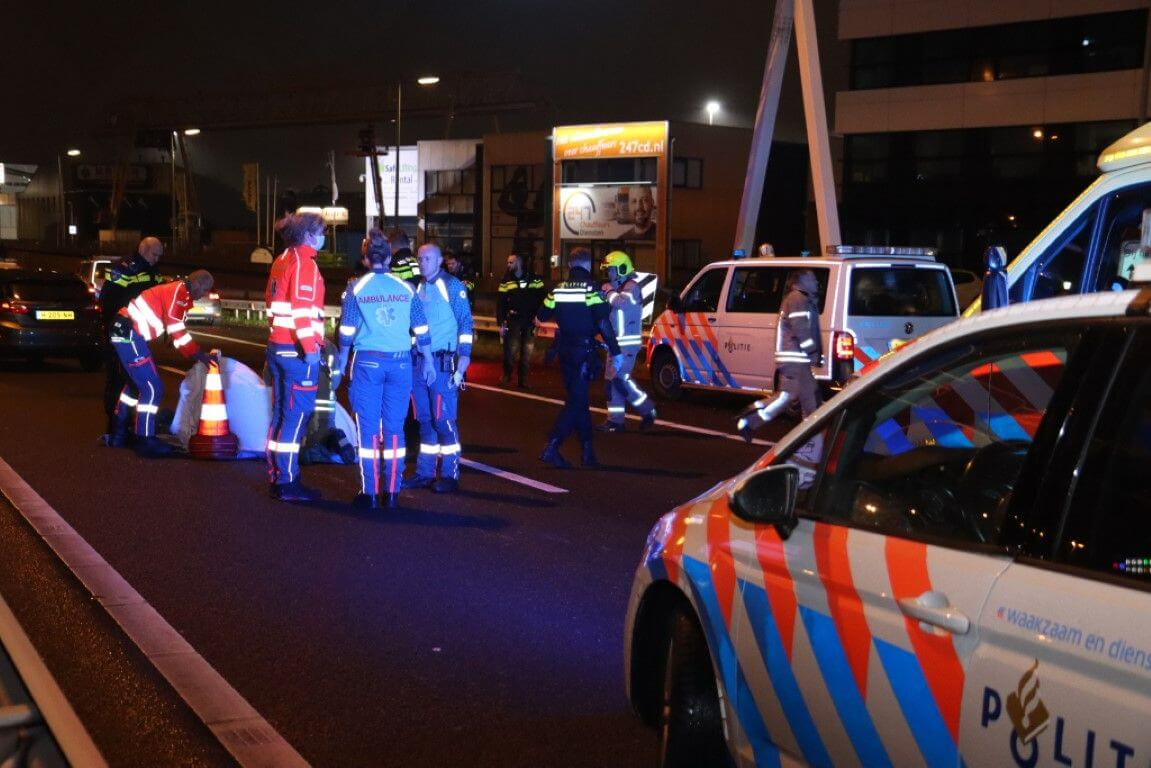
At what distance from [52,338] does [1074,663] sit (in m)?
19.1

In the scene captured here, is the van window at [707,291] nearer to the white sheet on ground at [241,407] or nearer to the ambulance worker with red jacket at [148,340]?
the white sheet on ground at [241,407]

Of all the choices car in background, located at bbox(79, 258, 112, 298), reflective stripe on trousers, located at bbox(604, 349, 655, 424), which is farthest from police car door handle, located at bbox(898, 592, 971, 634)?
car in background, located at bbox(79, 258, 112, 298)

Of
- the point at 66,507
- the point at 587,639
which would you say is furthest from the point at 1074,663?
the point at 66,507

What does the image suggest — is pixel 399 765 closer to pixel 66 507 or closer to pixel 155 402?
pixel 66 507

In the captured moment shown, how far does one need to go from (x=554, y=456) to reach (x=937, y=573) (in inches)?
329

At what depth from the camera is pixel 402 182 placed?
74000 millimetres

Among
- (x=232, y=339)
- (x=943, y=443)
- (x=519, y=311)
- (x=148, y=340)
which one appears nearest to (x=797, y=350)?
(x=148, y=340)

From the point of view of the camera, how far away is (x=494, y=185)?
6366 cm

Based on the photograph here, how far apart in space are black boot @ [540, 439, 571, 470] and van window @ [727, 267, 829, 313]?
14.3 feet

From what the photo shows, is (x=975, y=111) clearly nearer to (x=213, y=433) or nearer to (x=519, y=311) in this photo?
(x=519, y=311)

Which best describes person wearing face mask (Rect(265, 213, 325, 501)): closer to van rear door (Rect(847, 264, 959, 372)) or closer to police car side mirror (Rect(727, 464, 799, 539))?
police car side mirror (Rect(727, 464, 799, 539))

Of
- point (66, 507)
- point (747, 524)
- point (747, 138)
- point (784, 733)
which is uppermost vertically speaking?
point (747, 138)

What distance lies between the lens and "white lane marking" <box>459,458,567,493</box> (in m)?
Result: 10.3

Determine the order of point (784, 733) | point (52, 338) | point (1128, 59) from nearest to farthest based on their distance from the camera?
point (784, 733)
point (52, 338)
point (1128, 59)
